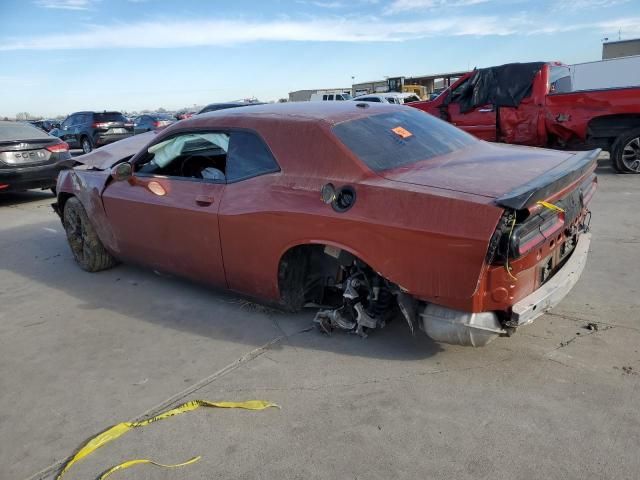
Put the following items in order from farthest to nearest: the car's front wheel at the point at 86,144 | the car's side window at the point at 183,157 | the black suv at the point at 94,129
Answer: the car's front wheel at the point at 86,144 → the black suv at the point at 94,129 → the car's side window at the point at 183,157

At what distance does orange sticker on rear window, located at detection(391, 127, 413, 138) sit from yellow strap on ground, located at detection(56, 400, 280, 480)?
1987 millimetres

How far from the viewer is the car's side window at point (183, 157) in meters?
4.22

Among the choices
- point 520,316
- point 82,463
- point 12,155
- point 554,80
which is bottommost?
point 82,463

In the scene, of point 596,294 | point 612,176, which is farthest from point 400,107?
point 612,176

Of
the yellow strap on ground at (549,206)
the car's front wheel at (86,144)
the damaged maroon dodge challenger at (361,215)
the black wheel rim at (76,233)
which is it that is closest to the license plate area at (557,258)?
the damaged maroon dodge challenger at (361,215)

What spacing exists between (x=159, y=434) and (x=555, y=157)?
9.74 feet

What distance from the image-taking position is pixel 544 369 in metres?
2.97

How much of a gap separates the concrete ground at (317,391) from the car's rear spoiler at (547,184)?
102 centimetres

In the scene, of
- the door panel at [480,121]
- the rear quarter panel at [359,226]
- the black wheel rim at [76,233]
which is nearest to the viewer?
the rear quarter panel at [359,226]

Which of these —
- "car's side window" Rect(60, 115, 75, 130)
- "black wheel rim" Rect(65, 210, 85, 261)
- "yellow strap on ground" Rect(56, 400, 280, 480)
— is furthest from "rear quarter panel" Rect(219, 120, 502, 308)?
"car's side window" Rect(60, 115, 75, 130)

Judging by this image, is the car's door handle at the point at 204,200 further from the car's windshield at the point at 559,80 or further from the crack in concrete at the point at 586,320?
the car's windshield at the point at 559,80

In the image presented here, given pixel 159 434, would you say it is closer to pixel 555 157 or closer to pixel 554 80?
pixel 555 157

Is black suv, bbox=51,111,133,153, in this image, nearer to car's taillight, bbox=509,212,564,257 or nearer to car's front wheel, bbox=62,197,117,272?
car's front wheel, bbox=62,197,117,272

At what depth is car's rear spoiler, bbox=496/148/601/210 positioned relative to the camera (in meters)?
2.51
